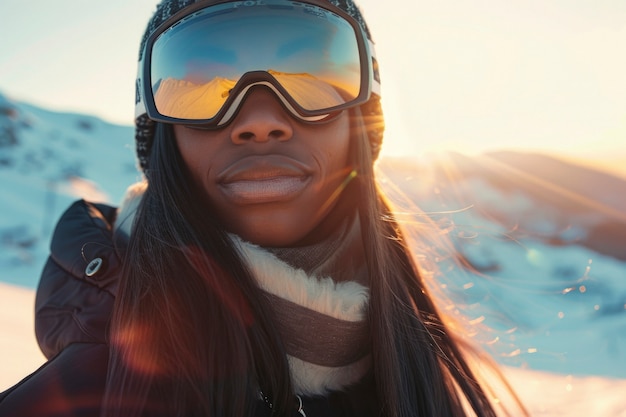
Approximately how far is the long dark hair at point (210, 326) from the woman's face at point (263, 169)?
0.06 m

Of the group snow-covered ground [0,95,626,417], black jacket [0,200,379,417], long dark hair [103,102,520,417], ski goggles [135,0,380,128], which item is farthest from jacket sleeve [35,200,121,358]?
snow-covered ground [0,95,626,417]

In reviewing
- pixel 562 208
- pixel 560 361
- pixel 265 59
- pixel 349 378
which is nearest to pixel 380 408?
pixel 349 378

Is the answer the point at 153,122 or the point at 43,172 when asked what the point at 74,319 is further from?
the point at 43,172

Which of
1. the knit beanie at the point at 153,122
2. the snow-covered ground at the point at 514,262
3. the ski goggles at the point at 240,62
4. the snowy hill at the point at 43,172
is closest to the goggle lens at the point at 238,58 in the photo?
the ski goggles at the point at 240,62

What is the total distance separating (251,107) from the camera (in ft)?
3.94

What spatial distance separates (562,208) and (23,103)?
80.3 ft

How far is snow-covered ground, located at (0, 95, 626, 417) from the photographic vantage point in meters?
Answer: 2.13

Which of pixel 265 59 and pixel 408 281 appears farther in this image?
pixel 408 281

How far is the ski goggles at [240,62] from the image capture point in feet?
3.99

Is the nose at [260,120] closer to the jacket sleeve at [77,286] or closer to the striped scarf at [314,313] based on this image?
the striped scarf at [314,313]

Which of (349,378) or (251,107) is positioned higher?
(251,107)

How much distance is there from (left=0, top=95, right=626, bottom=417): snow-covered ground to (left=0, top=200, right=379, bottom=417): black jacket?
1.85 ft

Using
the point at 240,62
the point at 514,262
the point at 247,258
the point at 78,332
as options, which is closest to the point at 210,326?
the point at 247,258

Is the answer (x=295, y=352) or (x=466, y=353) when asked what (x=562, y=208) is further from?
(x=295, y=352)
